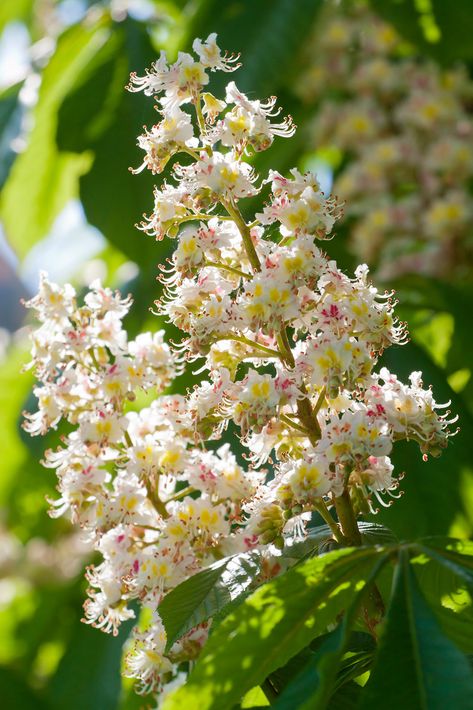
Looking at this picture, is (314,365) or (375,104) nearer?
(314,365)

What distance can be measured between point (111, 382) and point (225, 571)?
0.22m

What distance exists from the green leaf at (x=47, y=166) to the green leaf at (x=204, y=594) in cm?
135

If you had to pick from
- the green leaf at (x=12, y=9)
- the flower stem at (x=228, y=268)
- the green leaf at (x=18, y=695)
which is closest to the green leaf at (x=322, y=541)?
the flower stem at (x=228, y=268)

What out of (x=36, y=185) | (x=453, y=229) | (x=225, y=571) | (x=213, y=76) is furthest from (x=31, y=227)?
(x=225, y=571)

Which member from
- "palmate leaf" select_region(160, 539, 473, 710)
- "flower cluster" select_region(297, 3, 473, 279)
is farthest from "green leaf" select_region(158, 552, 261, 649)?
"flower cluster" select_region(297, 3, 473, 279)

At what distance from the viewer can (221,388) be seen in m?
0.89

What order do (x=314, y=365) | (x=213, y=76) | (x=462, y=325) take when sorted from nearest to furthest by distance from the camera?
(x=314, y=365) < (x=213, y=76) < (x=462, y=325)

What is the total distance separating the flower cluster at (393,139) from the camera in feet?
7.46

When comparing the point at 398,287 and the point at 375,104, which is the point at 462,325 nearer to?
the point at 398,287

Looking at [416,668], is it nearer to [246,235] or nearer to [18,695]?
[246,235]

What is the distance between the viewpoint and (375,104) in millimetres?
2510

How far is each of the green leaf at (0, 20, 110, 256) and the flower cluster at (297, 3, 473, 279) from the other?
1.85ft

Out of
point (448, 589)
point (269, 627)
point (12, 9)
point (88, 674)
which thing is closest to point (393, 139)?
point (12, 9)

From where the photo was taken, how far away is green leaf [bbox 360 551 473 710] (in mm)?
646
